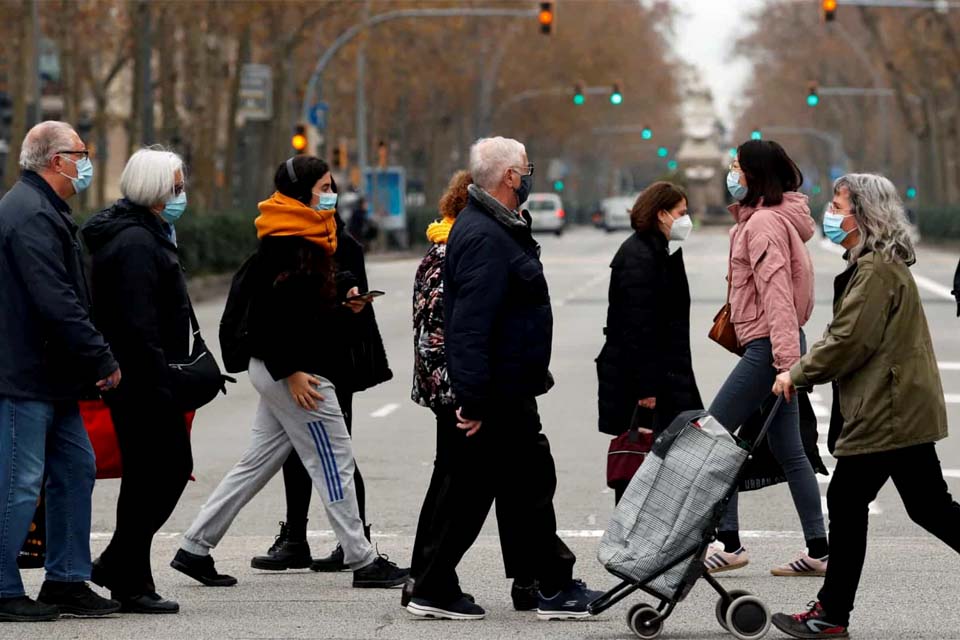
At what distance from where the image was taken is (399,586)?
7.80m

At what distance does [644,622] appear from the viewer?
660cm

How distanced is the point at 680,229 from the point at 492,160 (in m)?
1.40

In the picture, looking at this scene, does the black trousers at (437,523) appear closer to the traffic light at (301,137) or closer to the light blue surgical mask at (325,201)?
the light blue surgical mask at (325,201)

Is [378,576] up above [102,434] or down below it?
below

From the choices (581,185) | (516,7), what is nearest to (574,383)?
(516,7)

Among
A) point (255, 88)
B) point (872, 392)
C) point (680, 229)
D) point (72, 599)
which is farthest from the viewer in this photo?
point (255, 88)

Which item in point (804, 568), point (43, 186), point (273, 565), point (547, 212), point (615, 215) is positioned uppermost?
point (43, 186)

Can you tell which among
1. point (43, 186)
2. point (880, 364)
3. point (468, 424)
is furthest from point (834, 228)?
point (43, 186)

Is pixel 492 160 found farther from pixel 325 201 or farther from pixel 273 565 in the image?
pixel 273 565

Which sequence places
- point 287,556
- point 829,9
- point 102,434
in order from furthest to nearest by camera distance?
point 829,9, point 287,556, point 102,434

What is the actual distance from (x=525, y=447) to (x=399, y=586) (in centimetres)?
103

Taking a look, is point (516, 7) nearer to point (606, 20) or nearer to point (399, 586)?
point (606, 20)

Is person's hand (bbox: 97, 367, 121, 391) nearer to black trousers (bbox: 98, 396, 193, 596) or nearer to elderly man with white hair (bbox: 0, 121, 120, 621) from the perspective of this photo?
elderly man with white hair (bbox: 0, 121, 120, 621)

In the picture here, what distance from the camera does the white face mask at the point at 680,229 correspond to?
8.19 meters
